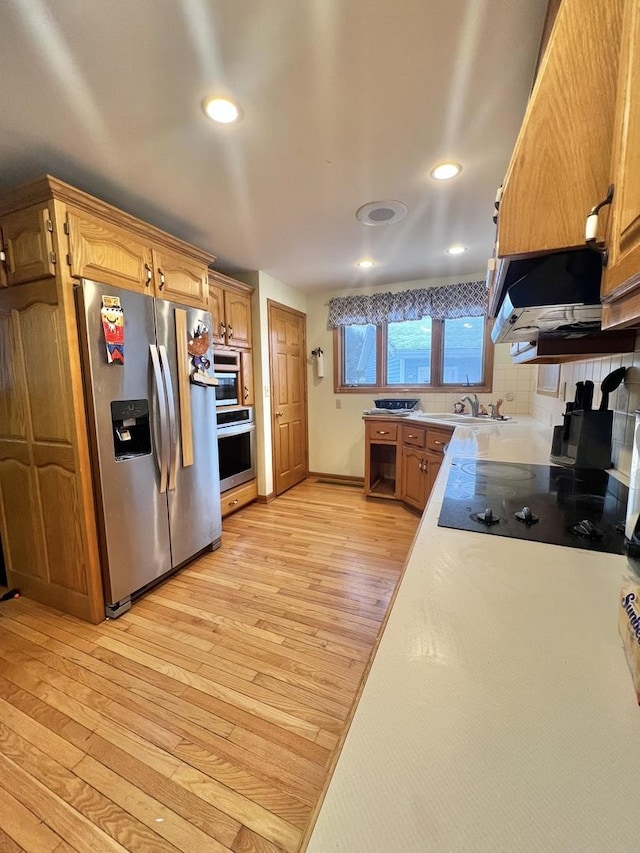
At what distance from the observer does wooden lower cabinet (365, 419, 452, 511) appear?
3.04m

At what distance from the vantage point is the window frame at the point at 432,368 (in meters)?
3.57

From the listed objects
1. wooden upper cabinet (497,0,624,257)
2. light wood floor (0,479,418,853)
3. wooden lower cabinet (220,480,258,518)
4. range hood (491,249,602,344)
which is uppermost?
wooden upper cabinet (497,0,624,257)

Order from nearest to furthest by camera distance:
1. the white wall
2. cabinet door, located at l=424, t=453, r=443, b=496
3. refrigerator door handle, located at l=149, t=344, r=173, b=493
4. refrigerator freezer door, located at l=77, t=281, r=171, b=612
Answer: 1. refrigerator freezer door, located at l=77, t=281, r=171, b=612
2. refrigerator door handle, located at l=149, t=344, r=173, b=493
3. cabinet door, located at l=424, t=453, r=443, b=496
4. the white wall

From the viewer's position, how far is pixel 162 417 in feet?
6.53

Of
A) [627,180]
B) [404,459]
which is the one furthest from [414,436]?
[627,180]

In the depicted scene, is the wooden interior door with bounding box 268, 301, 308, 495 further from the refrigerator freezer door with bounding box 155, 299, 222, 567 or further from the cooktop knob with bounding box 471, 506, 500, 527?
the cooktop knob with bounding box 471, 506, 500, 527

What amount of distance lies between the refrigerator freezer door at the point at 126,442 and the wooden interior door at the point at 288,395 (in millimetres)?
1735

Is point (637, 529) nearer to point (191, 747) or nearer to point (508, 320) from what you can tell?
point (508, 320)

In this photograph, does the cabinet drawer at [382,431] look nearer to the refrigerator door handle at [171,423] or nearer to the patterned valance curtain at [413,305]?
the patterned valance curtain at [413,305]

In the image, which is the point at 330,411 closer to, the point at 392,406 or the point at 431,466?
the point at 392,406

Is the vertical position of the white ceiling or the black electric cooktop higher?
the white ceiling

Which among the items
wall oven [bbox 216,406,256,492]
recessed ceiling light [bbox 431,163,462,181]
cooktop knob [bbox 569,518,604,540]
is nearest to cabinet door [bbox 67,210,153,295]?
wall oven [bbox 216,406,256,492]

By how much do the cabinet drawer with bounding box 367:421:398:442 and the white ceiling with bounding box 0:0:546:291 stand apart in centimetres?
189

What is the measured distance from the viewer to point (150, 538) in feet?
6.63
